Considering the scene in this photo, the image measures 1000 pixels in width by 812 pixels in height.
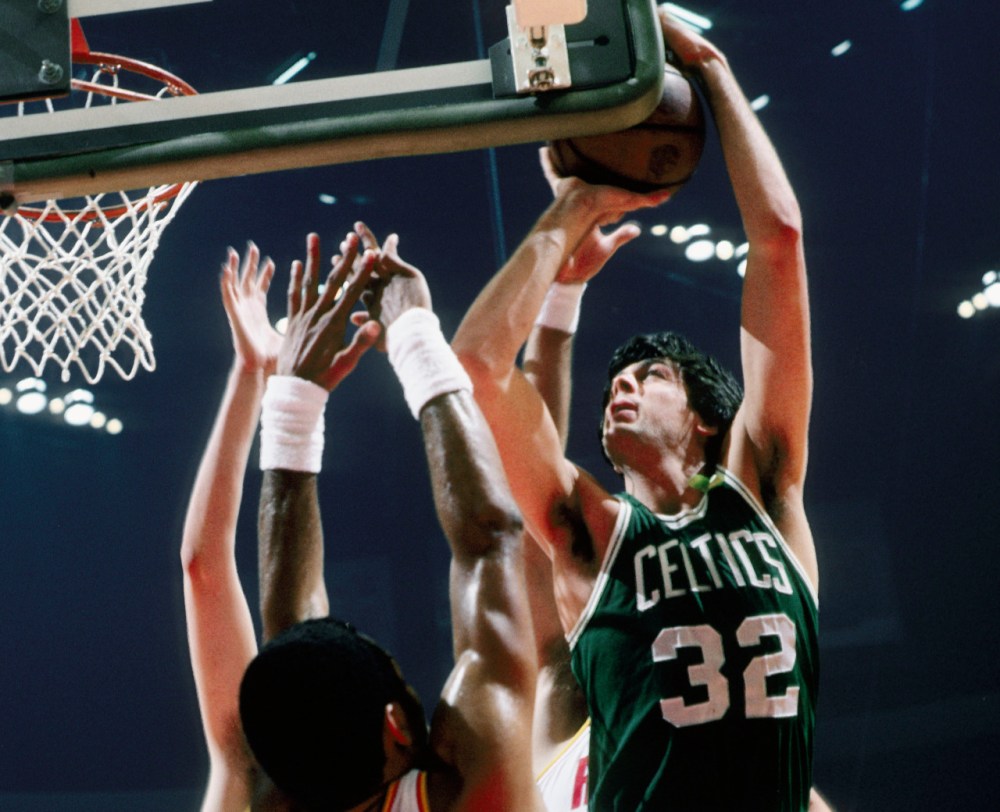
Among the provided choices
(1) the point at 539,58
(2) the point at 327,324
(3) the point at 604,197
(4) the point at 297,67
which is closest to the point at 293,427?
(2) the point at 327,324

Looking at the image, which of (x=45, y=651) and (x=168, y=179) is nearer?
(x=168, y=179)

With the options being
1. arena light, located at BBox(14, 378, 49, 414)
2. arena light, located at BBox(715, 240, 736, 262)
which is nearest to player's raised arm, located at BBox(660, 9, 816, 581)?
arena light, located at BBox(715, 240, 736, 262)

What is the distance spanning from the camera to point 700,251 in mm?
5176

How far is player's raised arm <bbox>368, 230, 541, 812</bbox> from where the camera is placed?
1.39m

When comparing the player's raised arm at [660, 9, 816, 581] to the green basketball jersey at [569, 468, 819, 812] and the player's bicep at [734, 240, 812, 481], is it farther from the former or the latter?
the green basketball jersey at [569, 468, 819, 812]

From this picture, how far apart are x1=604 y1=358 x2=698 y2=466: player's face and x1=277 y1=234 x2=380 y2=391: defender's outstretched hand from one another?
0.87 m

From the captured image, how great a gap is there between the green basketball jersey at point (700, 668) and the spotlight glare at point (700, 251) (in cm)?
302

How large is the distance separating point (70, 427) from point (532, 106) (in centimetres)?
425

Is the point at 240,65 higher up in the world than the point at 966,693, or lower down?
higher up

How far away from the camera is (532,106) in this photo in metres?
1.72

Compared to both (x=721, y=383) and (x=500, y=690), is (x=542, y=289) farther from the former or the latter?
(x=500, y=690)

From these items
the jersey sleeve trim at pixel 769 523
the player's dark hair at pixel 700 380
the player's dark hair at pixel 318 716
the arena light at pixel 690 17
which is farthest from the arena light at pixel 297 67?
the player's dark hair at pixel 318 716

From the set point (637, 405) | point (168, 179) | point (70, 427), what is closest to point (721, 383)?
point (637, 405)

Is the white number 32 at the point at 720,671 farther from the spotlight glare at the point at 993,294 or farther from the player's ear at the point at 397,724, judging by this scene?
the spotlight glare at the point at 993,294
